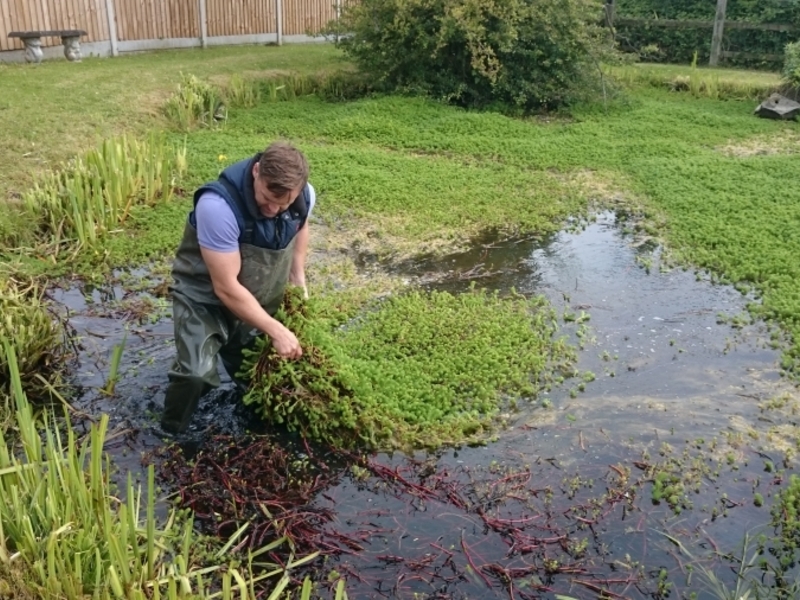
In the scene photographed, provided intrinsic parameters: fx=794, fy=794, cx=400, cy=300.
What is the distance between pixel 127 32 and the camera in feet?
48.7

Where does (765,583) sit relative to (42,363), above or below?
below

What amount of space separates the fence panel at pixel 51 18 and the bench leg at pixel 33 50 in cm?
28

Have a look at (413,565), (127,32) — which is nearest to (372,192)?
(413,565)

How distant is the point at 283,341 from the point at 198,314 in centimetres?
49

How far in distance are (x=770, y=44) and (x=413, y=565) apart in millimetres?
16201

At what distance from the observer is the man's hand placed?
3.89m

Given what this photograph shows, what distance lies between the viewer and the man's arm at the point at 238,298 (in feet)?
12.3

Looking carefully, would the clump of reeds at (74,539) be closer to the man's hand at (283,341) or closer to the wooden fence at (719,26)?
the man's hand at (283,341)

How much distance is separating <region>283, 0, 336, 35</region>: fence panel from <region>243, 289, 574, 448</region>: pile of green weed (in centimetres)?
1385

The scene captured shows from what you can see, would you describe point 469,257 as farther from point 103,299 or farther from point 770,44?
point 770,44

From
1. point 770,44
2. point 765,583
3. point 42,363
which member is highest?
point 770,44

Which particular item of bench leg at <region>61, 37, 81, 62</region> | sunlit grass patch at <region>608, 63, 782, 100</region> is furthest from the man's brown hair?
bench leg at <region>61, 37, 81, 62</region>

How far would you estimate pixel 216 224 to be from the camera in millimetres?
3693

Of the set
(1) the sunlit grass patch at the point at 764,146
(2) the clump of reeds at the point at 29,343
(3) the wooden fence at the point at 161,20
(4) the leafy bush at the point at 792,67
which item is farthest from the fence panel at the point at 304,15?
(2) the clump of reeds at the point at 29,343
